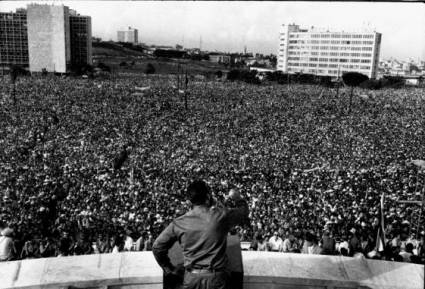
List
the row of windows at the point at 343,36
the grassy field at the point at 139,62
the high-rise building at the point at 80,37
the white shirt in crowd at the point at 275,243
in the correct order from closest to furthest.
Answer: the white shirt in crowd at the point at 275,243
the grassy field at the point at 139,62
the high-rise building at the point at 80,37
the row of windows at the point at 343,36

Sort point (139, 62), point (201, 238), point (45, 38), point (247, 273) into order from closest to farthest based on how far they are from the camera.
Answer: point (201, 238) < point (247, 273) < point (45, 38) < point (139, 62)

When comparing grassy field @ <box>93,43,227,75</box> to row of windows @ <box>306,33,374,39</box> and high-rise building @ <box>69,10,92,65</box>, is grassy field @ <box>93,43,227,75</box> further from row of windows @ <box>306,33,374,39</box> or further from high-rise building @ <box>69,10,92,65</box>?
row of windows @ <box>306,33,374,39</box>

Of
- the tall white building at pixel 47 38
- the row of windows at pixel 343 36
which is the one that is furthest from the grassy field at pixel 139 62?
the row of windows at pixel 343 36

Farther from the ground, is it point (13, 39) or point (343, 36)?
point (343, 36)

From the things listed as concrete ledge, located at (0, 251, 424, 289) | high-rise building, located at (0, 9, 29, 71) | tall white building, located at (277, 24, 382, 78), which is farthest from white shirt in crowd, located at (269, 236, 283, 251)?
tall white building, located at (277, 24, 382, 78)

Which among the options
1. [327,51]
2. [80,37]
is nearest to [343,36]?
[327,51]

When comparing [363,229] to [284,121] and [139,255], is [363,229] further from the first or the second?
[284,121]

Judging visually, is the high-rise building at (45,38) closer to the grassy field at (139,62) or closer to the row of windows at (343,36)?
the grassy field at (139,62)

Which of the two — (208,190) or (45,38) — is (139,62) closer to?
(45,38)

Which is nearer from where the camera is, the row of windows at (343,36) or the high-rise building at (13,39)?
the high-rise building at (13,39)

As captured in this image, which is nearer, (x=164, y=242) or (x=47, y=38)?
(x=164, y=242)
